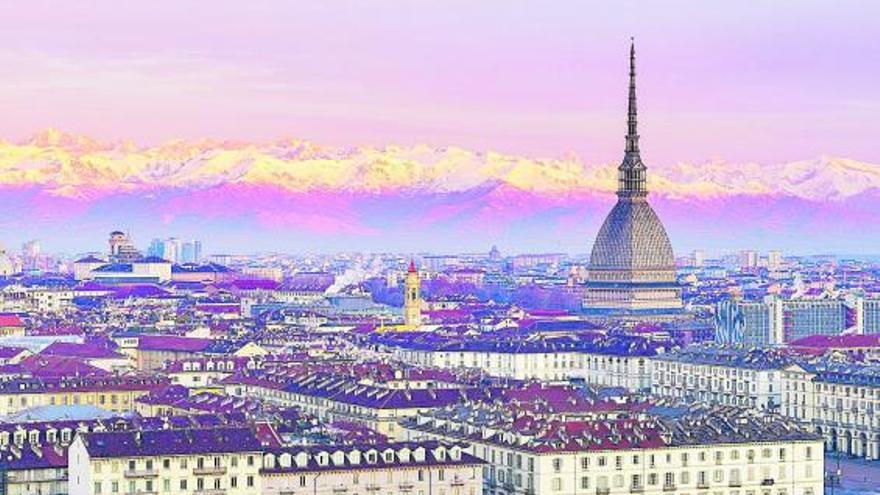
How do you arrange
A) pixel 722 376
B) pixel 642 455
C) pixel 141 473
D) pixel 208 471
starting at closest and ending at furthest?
1. pixel 141 473
2. pixel 208 471
3. pixel 642 455
4. pixel 722 376

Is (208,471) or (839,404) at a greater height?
(839,404)

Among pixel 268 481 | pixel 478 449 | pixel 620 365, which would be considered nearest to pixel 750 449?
pixel 478 449

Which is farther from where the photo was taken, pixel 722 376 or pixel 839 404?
pixel 722 376

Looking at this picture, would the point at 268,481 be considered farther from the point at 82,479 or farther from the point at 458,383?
the point at 458,383

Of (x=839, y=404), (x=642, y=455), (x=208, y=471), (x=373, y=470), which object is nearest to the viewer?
(x=208, y=471)

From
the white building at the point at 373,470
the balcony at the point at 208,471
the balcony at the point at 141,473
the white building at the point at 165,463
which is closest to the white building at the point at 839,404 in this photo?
the white building at the point at 373,470

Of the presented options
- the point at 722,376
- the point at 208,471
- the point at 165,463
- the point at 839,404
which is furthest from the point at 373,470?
the point at 722,376

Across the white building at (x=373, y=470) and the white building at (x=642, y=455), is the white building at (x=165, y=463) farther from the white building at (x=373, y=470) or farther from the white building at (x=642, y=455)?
the white building at (x=642, y=455)

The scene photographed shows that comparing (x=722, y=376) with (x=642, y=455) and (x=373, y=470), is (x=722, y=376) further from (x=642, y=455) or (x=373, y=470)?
(x=373, y=470)

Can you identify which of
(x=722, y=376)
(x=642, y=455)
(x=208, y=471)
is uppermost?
(x=722, y=376)
